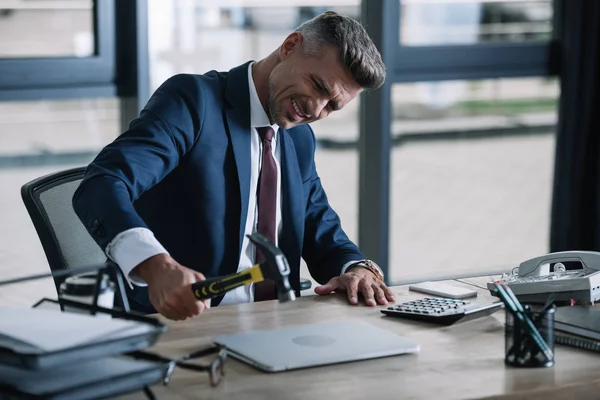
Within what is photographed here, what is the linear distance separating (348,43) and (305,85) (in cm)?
15

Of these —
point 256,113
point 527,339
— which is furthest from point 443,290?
point 256,113

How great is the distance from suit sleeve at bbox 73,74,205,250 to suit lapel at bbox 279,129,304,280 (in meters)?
0.26

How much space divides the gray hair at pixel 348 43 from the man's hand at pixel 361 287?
1.56ft

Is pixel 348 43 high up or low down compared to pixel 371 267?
up

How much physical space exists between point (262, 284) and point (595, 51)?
233 cm

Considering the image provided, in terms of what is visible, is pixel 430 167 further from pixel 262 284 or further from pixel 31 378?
pixel 31 378

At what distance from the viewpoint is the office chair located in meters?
2.13

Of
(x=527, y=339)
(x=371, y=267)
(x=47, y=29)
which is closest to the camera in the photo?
(x=527, y=339)

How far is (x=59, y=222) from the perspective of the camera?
2.17 metres

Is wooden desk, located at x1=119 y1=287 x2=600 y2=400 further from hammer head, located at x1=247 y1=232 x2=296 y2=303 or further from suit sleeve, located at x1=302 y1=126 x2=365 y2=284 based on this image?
suit sleeve, located at x1=302 y1=126 x2=365 y2=284

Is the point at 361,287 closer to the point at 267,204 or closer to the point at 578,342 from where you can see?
the point at 267,204

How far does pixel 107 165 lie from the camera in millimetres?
1988

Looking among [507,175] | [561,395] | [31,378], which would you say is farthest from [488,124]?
[31,378]

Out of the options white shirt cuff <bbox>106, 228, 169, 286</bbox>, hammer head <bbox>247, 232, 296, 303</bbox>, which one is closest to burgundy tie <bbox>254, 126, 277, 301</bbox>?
white shirt cuff <bbox>106, 228, 169, 286</bbox>
